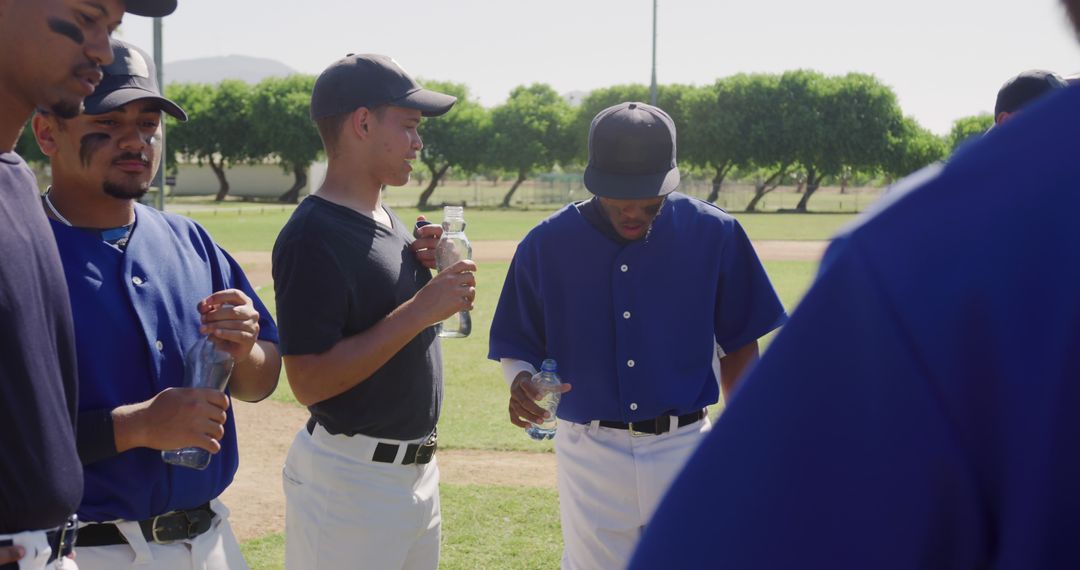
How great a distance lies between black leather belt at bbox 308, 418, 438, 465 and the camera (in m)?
3.96

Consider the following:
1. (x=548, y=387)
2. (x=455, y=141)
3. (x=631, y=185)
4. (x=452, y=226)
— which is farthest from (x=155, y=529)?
(x=455, y=141)

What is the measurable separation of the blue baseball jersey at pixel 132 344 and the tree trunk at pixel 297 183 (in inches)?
2709

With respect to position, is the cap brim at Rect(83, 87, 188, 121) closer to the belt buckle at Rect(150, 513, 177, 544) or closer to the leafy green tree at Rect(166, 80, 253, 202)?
the belt buckle at Rect(150, 513, 177, 544)

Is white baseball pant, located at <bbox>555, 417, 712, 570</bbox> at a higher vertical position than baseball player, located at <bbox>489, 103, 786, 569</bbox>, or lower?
lower

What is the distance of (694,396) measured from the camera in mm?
4234

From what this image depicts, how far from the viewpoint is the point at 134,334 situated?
3.18m

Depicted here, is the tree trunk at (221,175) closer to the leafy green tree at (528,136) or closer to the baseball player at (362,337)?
the leafy green tree at (528,136)

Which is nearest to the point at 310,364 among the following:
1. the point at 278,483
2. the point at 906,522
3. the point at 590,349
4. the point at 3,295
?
the point at 590,349

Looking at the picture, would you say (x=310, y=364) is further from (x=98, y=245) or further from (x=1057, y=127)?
(x=1057, y=127)

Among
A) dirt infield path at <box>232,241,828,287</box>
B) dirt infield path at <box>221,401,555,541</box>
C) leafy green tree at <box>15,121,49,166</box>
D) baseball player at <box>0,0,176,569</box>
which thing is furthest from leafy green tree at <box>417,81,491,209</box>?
baseball player at <box>0,0,176,569</box>

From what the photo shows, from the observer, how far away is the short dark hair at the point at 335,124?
4.09m

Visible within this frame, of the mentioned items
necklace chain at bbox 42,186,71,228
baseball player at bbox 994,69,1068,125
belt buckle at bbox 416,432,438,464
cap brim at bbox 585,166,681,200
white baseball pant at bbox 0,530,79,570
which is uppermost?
baseball player at bbox 994,69,1068,125

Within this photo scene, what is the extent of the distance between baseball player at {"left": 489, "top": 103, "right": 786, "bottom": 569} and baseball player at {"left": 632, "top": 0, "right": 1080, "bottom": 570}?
133 inches

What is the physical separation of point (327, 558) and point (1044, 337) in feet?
11.8
